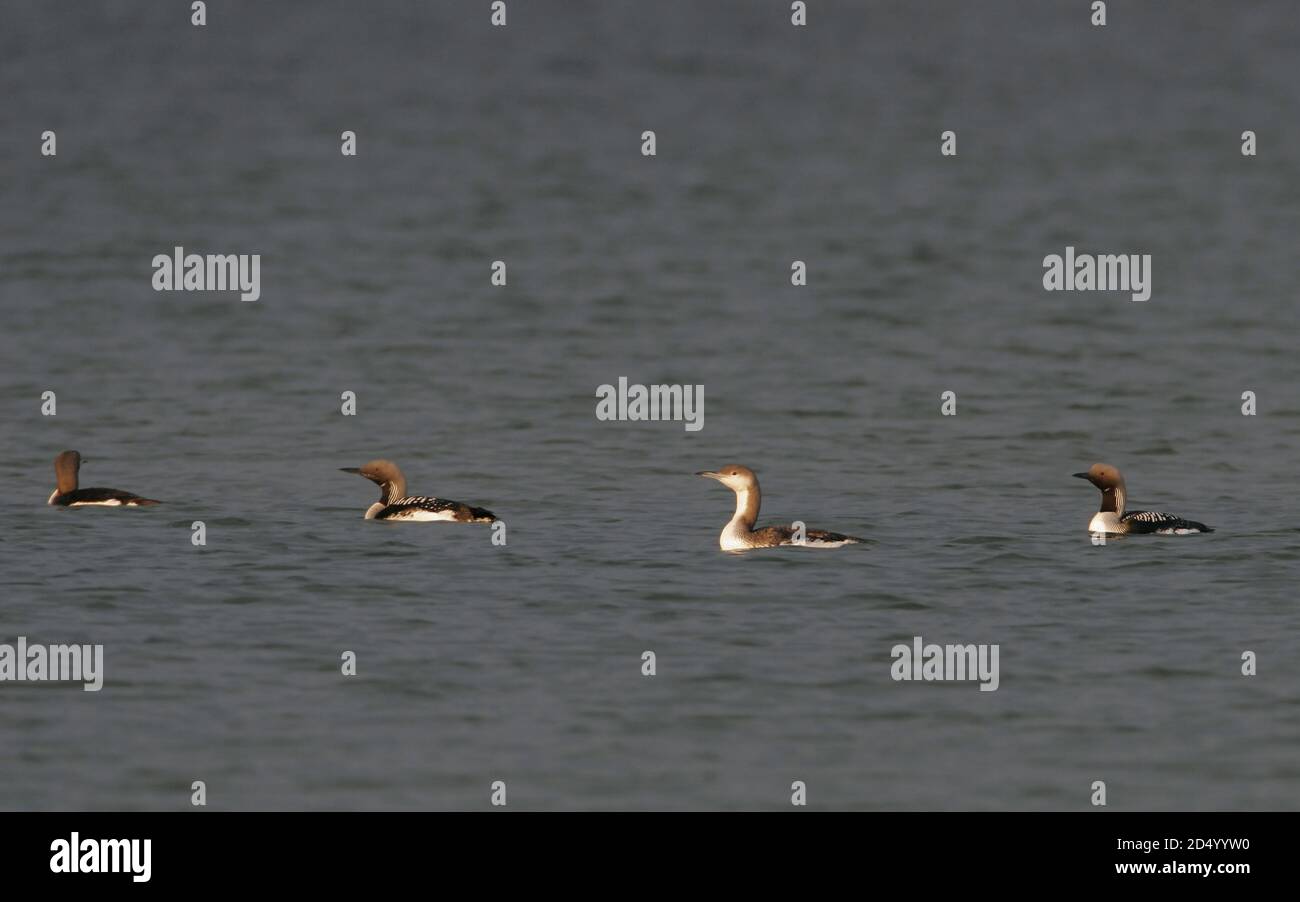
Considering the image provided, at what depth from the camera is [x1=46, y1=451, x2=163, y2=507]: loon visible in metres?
24.0

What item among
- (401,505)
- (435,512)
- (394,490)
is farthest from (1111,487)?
(394,490)

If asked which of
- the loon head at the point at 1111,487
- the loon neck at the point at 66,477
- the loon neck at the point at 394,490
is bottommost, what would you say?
the loon head at the point at 1111,487

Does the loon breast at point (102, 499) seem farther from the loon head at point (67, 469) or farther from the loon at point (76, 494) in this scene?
the loon head at point (67, 469)

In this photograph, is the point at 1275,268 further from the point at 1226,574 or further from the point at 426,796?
the point at 426,796

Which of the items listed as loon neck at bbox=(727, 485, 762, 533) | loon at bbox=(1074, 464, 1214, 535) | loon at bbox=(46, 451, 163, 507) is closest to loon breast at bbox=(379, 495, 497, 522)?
loon neck at bbox=(727, 485, 762, 533)

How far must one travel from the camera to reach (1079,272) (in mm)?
37594

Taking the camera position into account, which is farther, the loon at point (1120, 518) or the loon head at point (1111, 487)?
the loon head at point (1111, 487)

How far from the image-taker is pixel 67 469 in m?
24.8

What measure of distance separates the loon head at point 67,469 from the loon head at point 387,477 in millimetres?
2802

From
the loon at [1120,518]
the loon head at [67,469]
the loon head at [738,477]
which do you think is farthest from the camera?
the loon head at [67,469]

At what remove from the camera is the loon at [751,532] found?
22.1 metres

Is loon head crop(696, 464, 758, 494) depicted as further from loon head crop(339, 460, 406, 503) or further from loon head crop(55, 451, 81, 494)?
loon head crop(55, 451, 81, 494)

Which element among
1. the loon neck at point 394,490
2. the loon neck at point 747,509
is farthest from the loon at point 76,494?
the loon neck at point 747,509

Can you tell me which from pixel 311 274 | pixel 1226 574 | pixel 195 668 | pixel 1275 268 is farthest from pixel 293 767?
pixel 1275 268
